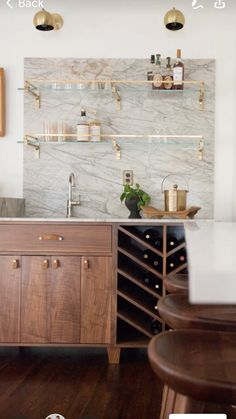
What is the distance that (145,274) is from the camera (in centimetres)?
301

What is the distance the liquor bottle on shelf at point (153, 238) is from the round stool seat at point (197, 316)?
1.34 meters

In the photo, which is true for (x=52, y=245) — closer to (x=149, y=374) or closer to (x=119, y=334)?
(x=119, y=334)

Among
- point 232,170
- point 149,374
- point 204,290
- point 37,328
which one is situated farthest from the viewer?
point 232,170

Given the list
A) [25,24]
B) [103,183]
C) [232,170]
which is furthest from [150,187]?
[25,24]

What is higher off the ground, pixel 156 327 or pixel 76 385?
pixel 156 327

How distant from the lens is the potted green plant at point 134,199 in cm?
325

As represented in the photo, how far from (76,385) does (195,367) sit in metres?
1.65

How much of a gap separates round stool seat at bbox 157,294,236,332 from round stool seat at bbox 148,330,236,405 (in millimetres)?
79

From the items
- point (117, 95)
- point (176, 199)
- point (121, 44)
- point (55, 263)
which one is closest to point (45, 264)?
point (55, 263)

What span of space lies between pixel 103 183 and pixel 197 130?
831 millimetres

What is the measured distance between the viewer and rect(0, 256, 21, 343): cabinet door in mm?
2797

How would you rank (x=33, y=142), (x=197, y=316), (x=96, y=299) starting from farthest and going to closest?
1. (x=33, y=142)
2. (x=96, y=299)
3. (x=197, y=316)

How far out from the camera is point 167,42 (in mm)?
3479

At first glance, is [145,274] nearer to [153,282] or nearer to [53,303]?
[153,282]
